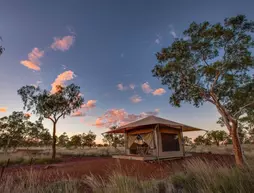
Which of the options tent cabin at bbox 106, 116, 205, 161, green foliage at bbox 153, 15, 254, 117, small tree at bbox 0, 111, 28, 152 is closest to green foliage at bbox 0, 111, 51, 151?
small tree at bbox 0, 111, 28, 152

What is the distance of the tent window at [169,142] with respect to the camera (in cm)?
1205

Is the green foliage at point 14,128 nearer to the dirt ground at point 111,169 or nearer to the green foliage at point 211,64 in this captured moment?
the dirt ground at point 111,169

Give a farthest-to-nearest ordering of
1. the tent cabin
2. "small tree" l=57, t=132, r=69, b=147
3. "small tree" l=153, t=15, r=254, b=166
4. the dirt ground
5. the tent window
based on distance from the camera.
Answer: "small tree" l=57, t=132, r=69, b=147 → the tent window → the tent cabin → "small tree" l=153, t=15, r=254, b=166 → the dirt ground

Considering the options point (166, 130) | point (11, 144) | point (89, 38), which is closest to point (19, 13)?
point (89, 38)

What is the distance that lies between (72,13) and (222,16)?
951cm

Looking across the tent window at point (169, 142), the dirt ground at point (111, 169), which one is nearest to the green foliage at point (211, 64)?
the tent window at point (169, 142)

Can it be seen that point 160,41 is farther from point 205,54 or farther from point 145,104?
point 145,104

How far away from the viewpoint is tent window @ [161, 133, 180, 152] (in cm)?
1205

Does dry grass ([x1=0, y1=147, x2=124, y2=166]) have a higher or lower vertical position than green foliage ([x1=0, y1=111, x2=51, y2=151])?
lower

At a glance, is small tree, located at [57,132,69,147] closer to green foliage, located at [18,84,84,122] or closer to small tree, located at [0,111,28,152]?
small tree, located at [0,111,28,152]

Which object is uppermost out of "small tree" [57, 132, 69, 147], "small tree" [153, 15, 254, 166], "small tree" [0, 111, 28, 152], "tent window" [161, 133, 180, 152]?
"small tree" [153, 15, 254, 166]

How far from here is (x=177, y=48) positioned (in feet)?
33.0

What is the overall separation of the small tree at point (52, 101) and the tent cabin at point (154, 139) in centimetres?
647

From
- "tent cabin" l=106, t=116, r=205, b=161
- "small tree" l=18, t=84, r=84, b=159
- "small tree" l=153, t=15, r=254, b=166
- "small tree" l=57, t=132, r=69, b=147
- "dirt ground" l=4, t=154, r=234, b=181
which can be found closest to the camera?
"dirt ground" l=4, t=154, r=234, b=181
